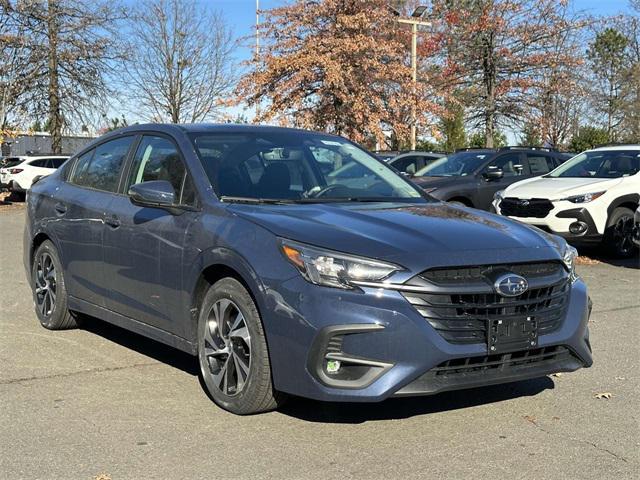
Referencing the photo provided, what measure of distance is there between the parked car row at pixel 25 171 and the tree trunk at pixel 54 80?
2417mm

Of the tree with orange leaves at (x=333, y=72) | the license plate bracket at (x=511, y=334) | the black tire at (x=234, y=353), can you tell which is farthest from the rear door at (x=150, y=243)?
the tree with orange leaves at (x=333, y=72)

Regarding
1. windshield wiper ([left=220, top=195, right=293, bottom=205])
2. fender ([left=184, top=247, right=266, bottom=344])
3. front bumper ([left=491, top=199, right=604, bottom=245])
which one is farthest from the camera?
front bumper ([left=491, top=199, right=604, bottom=245])

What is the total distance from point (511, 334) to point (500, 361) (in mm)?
157

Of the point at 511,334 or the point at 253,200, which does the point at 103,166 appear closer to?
the point at 253,200

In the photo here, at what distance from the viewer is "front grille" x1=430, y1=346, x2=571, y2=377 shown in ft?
13.1

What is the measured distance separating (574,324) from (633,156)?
8922 mm

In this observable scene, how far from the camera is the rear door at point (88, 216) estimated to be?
19.1 ft

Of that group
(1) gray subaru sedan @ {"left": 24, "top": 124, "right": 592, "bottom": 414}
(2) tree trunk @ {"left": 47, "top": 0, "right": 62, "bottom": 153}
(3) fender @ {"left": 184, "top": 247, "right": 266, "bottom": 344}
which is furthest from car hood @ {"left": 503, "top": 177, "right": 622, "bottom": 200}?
(2) tree trunk @ {"left": 47, "top": 0, "right": 62, "bottom": 153}

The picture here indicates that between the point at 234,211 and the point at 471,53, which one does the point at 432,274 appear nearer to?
the point at 234,211

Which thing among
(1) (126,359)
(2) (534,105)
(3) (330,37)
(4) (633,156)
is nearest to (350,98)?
(3) (330,37)

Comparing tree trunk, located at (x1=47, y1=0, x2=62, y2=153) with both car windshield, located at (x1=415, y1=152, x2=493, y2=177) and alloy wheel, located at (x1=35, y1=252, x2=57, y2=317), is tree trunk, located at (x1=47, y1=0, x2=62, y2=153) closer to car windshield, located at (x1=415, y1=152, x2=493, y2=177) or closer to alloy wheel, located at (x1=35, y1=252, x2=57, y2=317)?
car windshield, located at (x1=415, y1=152, x2=493, y2=177)

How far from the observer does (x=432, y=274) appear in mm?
3971

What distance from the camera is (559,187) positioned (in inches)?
470

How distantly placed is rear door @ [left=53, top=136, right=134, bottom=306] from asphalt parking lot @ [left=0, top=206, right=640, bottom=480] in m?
0.57
